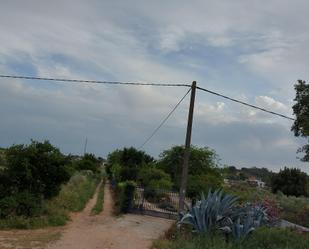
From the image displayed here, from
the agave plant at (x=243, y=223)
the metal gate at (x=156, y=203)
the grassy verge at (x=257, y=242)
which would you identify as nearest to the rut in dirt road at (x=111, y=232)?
the metal gate at (x=156, y=203)

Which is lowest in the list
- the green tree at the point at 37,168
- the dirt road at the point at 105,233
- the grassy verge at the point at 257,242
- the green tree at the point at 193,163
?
the dirt road at the point at 105,233

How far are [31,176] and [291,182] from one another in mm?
53102

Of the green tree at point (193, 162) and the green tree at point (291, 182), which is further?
the green tree at point (291, 182)

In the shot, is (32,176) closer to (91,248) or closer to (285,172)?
(91,248)

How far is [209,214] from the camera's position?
13.9 meters

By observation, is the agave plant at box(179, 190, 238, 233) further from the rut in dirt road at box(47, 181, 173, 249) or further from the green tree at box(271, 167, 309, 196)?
the green tree at box(271, 167, 309, 196)

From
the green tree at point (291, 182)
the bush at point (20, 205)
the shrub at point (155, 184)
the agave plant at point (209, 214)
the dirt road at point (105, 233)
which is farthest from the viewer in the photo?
the green tree at point (291, 182)

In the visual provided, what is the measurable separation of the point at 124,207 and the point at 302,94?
13.0 meters

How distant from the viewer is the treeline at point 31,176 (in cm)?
1808

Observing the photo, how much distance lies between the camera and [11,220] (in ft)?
55.0

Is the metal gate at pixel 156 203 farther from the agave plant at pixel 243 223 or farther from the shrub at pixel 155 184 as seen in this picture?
the agave plant at pixel 243 223

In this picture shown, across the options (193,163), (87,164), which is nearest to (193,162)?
(193,163)

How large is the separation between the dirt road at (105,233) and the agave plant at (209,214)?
150 cm

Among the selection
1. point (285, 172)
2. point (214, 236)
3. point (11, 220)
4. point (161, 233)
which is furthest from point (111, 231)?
point (285, 172)
